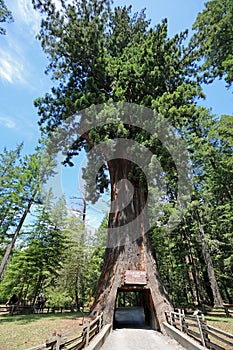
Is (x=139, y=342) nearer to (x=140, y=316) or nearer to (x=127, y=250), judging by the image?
(x=127, y=250)

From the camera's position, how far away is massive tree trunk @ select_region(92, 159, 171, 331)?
7.31 metres

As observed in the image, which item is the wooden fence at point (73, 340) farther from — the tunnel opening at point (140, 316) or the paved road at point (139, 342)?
the tunnel opening at point (140, 316)

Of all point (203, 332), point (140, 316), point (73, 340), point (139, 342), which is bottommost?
point (139, 342)

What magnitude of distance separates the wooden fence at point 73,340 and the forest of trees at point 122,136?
4156mm

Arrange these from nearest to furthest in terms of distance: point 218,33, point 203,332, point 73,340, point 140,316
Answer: point 73,340 → point 203,332 → point 218,33 → point 140,316

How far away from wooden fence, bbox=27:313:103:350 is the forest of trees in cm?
416

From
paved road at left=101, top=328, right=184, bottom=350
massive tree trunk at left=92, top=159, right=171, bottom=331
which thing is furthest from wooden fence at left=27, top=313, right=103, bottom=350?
massive tree trunk at left=92, top=159, right=171, bottom=331

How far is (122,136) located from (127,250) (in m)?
4.82

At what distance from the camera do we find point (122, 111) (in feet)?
28.2

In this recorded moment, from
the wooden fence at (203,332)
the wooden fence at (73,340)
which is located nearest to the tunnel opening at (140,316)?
the wooden fence at (203,332)

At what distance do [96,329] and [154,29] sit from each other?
12.7 meters

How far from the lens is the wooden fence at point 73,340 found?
11.6 ft

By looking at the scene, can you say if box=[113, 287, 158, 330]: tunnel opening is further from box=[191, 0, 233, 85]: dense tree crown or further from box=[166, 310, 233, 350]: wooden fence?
box=[191, 0, 233, 85]: dense tree crown

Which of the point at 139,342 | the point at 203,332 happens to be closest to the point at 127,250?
the point at 139,342
